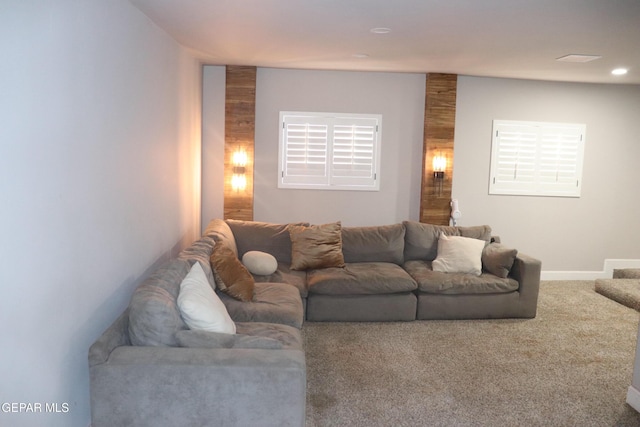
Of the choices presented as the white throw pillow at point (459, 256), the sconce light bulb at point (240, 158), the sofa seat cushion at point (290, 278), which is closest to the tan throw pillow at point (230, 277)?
the sofa seat cushion at point (290, 278)

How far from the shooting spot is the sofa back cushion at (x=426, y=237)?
5.38 metres

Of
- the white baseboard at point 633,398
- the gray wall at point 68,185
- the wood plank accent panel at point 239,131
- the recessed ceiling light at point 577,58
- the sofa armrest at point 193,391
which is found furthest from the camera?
the wood plank accent panel at point 239,131

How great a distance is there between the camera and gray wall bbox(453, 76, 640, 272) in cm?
620

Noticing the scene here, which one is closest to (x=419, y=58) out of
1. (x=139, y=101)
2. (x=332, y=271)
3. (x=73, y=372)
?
(x=332, y=271)

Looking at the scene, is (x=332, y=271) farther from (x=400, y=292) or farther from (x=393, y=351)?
(x=393, y=351)

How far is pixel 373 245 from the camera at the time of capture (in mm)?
5273

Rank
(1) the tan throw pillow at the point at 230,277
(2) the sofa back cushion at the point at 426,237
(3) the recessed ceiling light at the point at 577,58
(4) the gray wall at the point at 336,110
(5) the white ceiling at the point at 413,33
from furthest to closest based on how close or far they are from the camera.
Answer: (4) the gray wall at the point at 336,110
(2) the sofa back cushion at the point at 426,237
(3) the recessed ceiling light at the point at 577,58
(1) the tan throw pillow at the point at 230,277
(5) the white ceiling at the point at 413,33

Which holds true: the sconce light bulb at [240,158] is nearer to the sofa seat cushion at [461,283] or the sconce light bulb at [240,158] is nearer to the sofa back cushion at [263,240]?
the sofa back cushion at [263,240]

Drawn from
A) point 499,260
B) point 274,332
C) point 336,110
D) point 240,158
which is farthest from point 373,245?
point 274,332

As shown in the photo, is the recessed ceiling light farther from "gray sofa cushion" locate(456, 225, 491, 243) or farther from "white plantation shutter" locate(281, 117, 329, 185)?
"white plantation shutter" locate(281, 117, 329, 185)

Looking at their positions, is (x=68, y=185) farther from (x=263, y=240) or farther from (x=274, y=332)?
(x=263, y=240)

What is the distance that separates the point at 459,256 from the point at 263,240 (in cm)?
197

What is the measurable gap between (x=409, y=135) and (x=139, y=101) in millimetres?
3532

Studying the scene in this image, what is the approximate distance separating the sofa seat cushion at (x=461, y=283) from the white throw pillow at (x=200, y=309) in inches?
94.6
